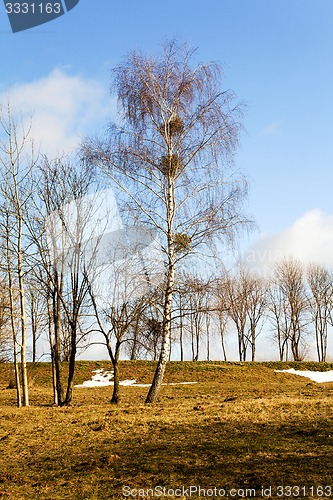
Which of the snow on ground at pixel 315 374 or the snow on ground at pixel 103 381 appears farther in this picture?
the snow on ground at pixel 315 374

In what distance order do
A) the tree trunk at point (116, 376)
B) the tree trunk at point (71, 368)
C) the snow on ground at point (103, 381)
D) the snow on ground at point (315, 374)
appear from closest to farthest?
the tree trunk at point (71, 368) → the tree trunk at point (116, 376) → the snow on ground at point (103, 381) → the snow on ground at point (315, 374)

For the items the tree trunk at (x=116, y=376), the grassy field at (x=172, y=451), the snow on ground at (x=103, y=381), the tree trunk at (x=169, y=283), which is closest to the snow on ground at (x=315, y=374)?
the snow on ground at (x=103, y=381)

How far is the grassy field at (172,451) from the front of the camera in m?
7.36

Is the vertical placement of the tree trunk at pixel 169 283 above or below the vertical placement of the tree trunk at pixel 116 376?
above

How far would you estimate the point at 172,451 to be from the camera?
904 cm

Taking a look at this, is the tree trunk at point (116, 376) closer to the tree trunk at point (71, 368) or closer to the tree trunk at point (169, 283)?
the tree trunk at point (71, 368)

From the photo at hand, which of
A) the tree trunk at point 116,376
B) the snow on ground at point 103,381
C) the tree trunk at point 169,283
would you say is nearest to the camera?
the tree trunk at point 169,283

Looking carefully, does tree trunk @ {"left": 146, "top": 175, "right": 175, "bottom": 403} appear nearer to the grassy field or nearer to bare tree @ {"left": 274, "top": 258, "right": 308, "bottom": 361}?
the grassy field

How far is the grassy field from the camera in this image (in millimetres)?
7359

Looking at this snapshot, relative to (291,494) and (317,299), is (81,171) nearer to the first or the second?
(291,494)

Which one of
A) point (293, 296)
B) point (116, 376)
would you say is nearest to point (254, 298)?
point (293, 296)

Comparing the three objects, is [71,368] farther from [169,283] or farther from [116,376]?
[169,283]

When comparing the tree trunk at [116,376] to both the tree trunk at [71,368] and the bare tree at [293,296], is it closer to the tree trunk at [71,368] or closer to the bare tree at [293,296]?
the tree trunk at [71,368]

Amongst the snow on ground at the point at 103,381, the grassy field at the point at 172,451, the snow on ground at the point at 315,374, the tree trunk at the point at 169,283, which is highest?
the tree trunk at the point at 169,283
